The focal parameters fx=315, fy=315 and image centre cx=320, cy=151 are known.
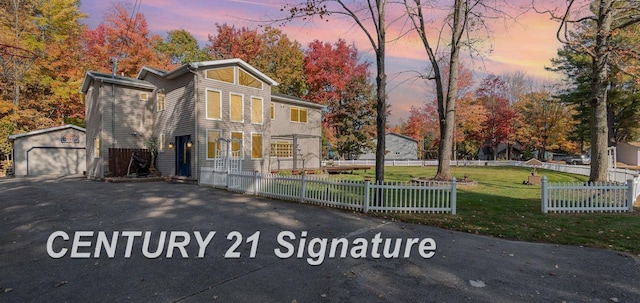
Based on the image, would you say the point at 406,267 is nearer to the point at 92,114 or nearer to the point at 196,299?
the point at 196,299

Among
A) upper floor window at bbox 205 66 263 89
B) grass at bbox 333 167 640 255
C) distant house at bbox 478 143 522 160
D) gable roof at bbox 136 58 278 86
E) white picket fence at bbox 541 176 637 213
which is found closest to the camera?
grass at bbox 333 167 640 255

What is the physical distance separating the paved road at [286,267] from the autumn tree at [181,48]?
32.2 m

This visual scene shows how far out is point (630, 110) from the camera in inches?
1131

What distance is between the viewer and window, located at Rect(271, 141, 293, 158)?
2062cm

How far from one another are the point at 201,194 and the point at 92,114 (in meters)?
12.8

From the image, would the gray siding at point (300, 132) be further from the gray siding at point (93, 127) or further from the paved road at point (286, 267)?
the paved road at point (286, 267)

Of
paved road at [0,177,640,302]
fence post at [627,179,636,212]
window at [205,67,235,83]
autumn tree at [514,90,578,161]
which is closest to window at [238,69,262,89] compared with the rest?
window at [205,67,235,83]

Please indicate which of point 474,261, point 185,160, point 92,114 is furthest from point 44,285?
point 92,114

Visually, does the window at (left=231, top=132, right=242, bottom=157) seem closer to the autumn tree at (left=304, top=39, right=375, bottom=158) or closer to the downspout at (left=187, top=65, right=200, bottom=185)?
Result: the downspout at (left=187, top=65, right=200, bottom=185)

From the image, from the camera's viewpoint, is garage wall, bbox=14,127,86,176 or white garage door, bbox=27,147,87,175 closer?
garage wall, bbox=14,127,86,176

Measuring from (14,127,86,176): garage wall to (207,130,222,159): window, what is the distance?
43.7ft

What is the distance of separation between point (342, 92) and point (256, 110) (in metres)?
17.8

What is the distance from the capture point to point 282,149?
21.2 metres

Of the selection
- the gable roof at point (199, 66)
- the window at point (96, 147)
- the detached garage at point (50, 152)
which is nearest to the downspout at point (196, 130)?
the gable roof at point (199, 66)
